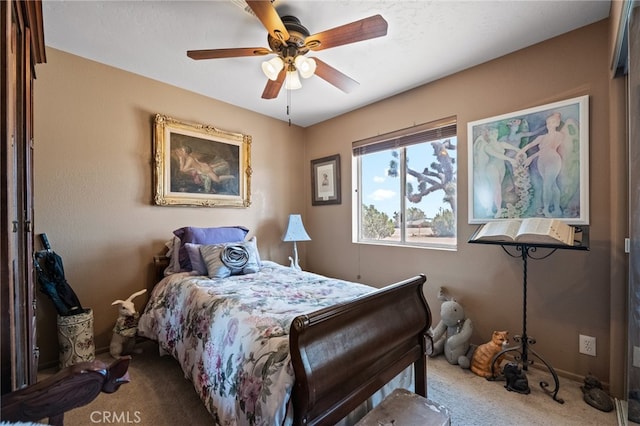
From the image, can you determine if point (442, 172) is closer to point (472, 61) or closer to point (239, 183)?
point (472, 61)

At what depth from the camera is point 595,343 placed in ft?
6.30

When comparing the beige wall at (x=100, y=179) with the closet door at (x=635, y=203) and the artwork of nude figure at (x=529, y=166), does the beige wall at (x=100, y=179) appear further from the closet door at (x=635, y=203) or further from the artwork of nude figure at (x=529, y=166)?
the closet door at (x=635, y=203)

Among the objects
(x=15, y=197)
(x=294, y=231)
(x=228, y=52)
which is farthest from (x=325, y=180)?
(x=15, y=197)

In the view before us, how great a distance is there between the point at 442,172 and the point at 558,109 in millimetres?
974

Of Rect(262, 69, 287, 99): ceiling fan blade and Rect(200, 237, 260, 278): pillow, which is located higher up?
Rect(262, 69, 287, 99): ceiling fan blade

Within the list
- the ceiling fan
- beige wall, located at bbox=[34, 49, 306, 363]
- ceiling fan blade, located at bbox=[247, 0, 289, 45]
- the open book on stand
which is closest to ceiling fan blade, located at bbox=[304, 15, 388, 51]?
the ceiling fan

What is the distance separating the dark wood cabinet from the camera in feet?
2.79

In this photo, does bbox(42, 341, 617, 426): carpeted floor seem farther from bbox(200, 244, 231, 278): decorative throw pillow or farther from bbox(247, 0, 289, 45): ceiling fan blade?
bbox(247, 0, 289, 45): ceiling fan blade

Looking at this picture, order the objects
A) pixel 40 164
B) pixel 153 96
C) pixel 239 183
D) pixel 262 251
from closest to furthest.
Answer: pixel 40 164 → pixel 153 96 → pixel 239 183 → pixel 262 251

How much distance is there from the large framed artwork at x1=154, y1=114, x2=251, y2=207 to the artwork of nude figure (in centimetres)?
249

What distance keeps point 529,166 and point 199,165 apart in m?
3.08

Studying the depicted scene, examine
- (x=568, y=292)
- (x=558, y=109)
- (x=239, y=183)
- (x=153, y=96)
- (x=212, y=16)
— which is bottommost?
(x=568, y=292)

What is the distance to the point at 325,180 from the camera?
3807 mm

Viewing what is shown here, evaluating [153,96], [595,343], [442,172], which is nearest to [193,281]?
[153,96]
